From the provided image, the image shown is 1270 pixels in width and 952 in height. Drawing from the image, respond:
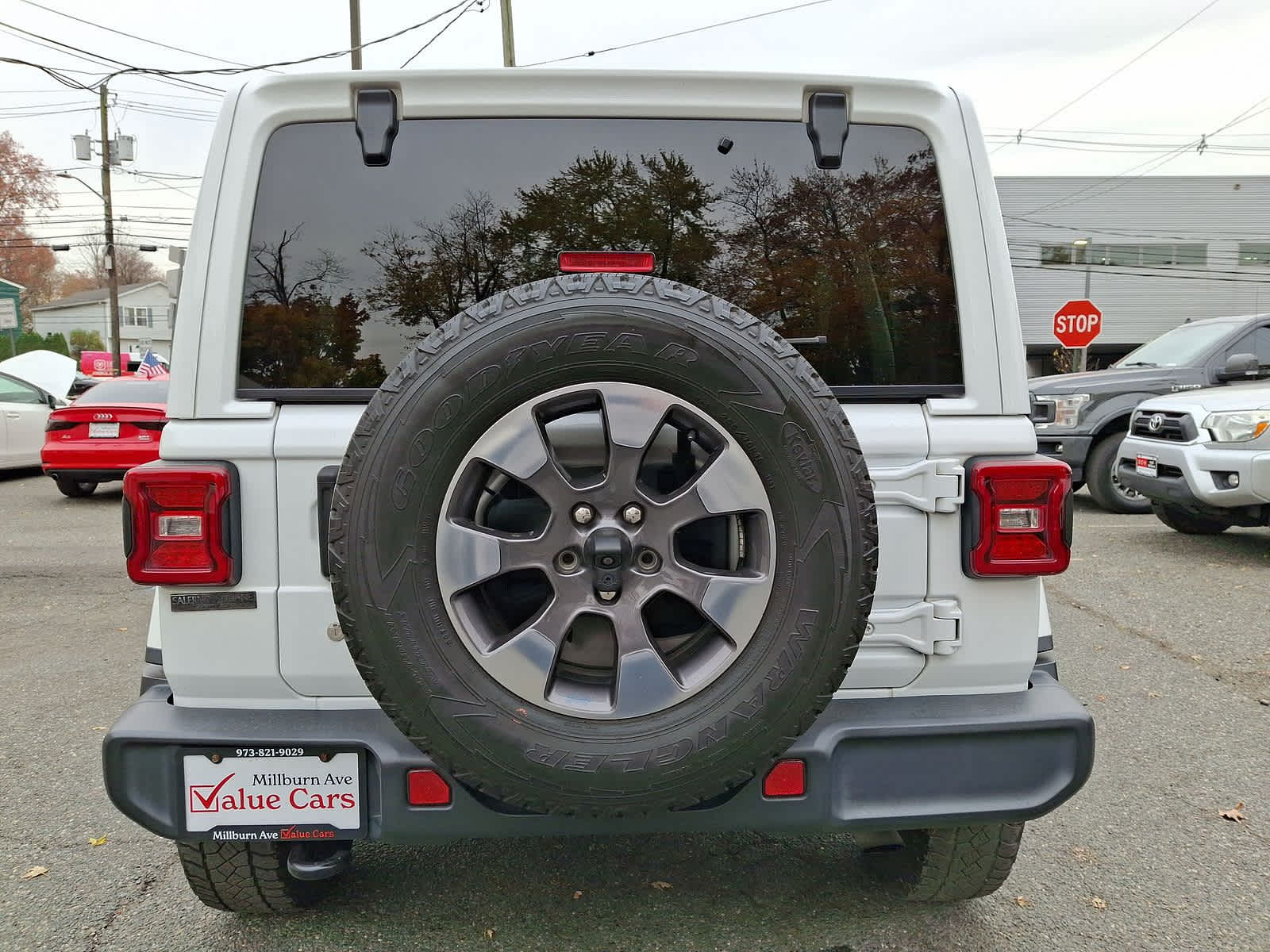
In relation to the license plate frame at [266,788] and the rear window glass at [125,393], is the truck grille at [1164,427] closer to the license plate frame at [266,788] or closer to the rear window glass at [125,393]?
the license plate frame at [266,788]

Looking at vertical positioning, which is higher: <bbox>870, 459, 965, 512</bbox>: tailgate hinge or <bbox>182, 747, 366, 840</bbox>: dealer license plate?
<bbox>870, 459, 965, 512</bbox>: tailgate hinge

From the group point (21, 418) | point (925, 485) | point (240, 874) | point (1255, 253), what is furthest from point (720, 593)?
point (1255, 253)

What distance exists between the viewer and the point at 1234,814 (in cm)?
334

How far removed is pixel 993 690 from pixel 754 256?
1177mm

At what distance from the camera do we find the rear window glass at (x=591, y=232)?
2279mm

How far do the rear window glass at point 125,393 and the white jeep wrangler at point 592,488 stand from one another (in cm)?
989

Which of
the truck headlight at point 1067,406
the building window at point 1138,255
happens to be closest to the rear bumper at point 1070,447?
the truck headlight at point 1067,406

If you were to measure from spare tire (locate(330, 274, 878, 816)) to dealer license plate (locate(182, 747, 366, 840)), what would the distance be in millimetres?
330

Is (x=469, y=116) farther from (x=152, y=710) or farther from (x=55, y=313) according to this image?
(x=55, y=313)

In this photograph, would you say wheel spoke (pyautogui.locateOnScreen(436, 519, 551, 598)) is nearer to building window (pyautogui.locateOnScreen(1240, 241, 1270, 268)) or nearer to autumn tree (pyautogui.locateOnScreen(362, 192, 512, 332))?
autumn tree (pyautogui.locateOnScreen(362, 192, 512, 332))

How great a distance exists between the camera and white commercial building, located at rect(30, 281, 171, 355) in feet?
272

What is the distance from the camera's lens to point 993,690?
230 cm

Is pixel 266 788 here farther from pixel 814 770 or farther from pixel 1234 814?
pixel 1234 814

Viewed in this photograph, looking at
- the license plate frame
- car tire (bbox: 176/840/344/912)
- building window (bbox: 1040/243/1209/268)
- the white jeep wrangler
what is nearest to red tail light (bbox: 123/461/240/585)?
the white jeep wrangler
